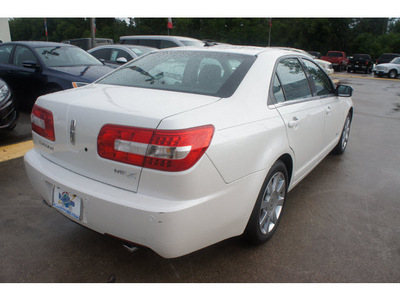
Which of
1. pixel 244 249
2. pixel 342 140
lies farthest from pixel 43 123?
pixel 342 140

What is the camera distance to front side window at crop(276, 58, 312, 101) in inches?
A: 112

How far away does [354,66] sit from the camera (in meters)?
28.2

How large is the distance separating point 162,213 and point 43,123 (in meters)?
1.18

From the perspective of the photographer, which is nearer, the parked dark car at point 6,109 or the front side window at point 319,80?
the front side window at point 319,80

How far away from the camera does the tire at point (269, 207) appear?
2.40 m

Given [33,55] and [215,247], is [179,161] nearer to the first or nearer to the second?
[215,247]

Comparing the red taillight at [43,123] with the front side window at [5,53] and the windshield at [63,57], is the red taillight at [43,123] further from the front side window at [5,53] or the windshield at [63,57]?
the front side window at [5,53]

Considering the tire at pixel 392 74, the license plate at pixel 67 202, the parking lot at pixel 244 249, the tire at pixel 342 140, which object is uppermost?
the license plate at pixel 67 202

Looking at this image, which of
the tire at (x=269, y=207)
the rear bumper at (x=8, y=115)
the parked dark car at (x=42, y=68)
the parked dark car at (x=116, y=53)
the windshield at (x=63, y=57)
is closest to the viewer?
the tire at (x=269, y=207)

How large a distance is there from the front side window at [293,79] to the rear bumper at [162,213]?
98cm

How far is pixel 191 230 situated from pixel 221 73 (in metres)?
1.21

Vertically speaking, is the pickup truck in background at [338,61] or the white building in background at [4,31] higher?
the white building in background at [4,31]

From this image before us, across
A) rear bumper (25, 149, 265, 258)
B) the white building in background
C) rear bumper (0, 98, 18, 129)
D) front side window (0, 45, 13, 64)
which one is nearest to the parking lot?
rear bumper (25, 149, 265, 258)

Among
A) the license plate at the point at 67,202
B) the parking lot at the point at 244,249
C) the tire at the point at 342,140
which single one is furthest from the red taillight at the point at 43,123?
the tire at the point at 342,140
